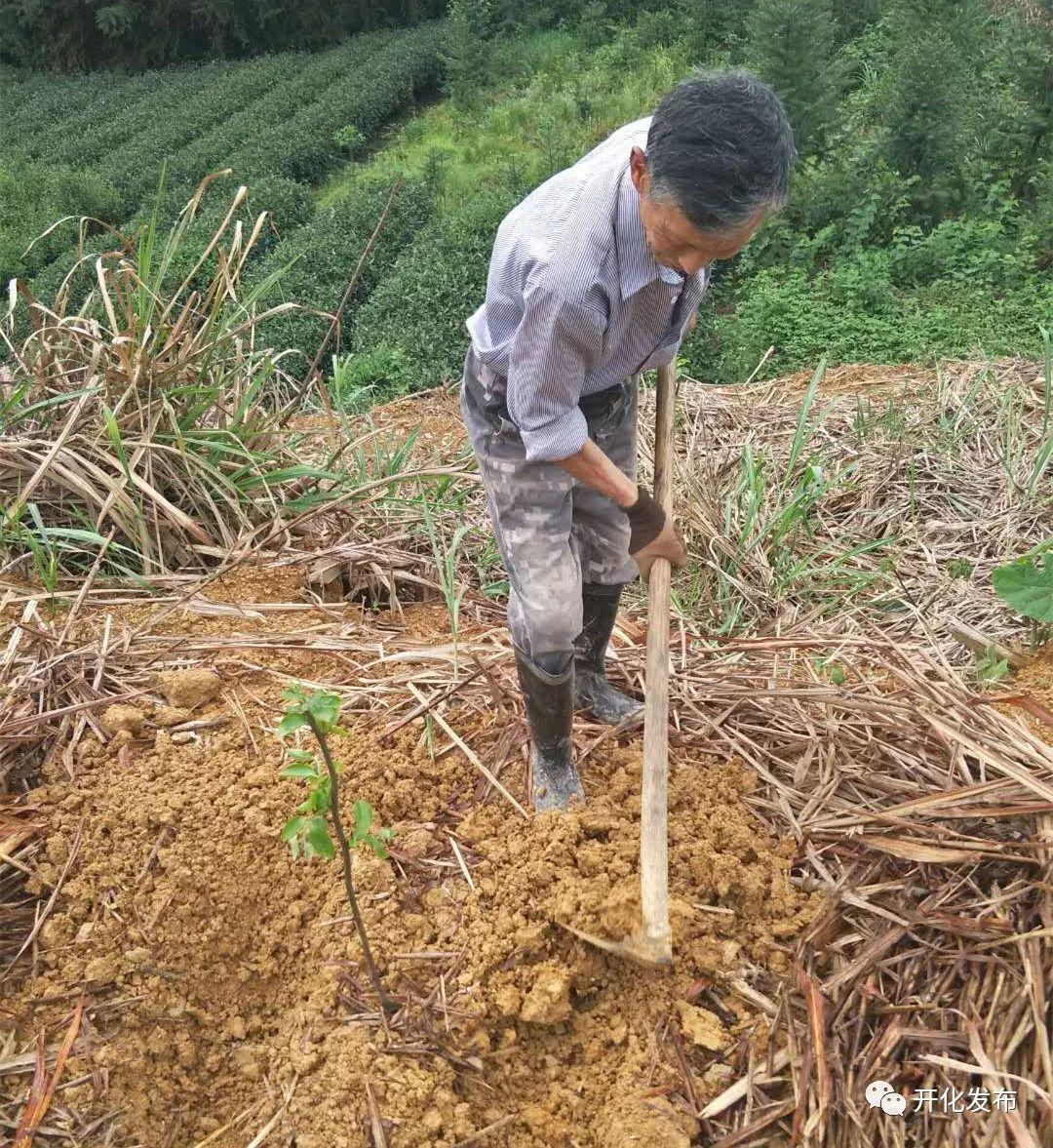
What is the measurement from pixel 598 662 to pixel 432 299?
7.26m

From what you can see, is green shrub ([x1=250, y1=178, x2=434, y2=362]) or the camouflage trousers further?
green shrub ([x1=250, y1=178, x2=434, y2=362])

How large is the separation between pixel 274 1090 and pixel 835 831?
45.3 inches

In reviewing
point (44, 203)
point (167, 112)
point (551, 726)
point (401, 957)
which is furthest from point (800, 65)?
point (167, 112)

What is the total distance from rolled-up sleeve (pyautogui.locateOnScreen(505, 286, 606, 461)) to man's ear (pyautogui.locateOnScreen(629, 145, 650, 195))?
21 centimetres

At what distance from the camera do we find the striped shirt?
1707 millimetres

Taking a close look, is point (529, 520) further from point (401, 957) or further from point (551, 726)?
point (401, 957)

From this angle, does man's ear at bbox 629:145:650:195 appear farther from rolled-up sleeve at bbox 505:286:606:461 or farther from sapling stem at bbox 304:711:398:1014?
sapling stem at bbox 304:711:398:1014

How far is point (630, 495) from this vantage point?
199cm

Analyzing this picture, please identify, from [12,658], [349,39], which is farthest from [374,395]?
[349,39]

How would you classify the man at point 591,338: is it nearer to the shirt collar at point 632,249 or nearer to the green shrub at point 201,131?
the shirt collar at point 632,249

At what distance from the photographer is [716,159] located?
1510 millimetres

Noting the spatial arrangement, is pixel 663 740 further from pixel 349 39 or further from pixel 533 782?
pixel 349 39

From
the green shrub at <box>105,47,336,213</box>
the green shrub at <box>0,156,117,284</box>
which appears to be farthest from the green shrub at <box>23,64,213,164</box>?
the green shrub at <box>0,156,117,284</box>

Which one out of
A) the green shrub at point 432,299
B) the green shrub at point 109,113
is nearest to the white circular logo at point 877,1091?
the green shrub at point 432,299
